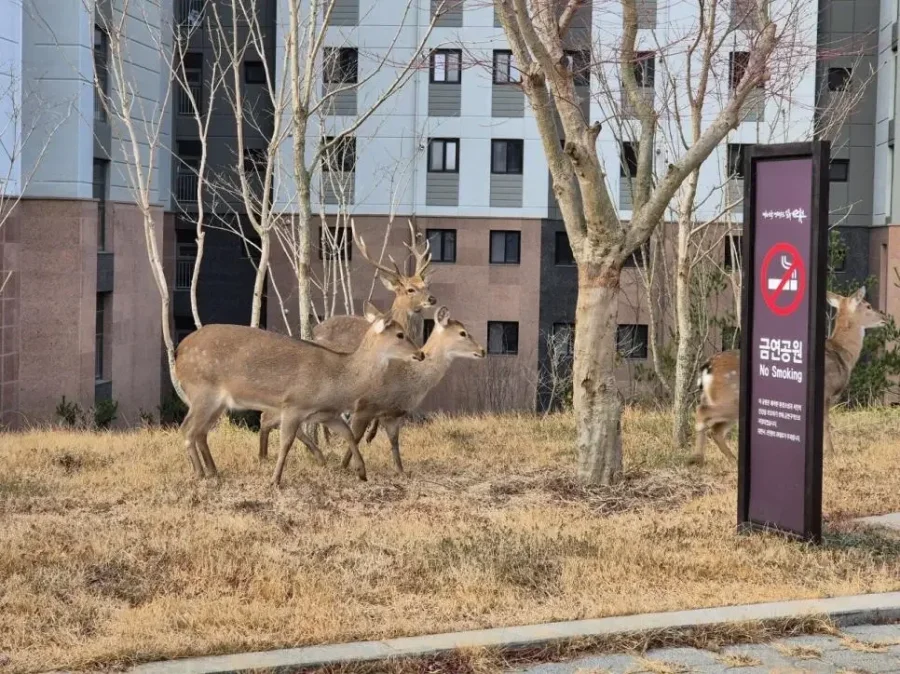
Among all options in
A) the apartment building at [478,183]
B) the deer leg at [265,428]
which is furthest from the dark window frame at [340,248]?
the deer leg at [265,428]

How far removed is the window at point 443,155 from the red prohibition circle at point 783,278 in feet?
97.4

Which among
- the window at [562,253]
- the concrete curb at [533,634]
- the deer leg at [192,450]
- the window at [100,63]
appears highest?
the window at [100,63]

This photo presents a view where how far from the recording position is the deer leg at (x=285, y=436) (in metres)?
12.5

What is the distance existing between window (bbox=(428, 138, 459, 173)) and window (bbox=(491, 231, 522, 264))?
6.92ft

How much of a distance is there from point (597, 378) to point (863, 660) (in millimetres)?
5163

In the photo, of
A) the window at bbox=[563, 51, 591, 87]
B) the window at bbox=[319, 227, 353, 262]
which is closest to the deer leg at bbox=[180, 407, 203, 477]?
the window at bbox=[563, 51, 591, 87]

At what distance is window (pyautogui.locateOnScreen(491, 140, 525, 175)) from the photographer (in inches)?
1550

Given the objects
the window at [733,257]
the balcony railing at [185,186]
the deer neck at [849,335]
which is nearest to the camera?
the deer neck at [849,335]

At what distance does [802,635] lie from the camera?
7789mm

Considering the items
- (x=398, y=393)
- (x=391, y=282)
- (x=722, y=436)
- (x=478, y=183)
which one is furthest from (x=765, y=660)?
(x=478, y=183)

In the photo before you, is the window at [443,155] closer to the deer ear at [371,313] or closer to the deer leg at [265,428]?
the deer ear at [371,313]

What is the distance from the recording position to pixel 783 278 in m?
9.72

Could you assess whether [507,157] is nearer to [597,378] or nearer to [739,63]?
[739,63]

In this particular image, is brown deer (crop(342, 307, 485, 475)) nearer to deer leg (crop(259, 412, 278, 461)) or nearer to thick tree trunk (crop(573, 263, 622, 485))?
deer leg (crop(259, 412, 278, 461))
